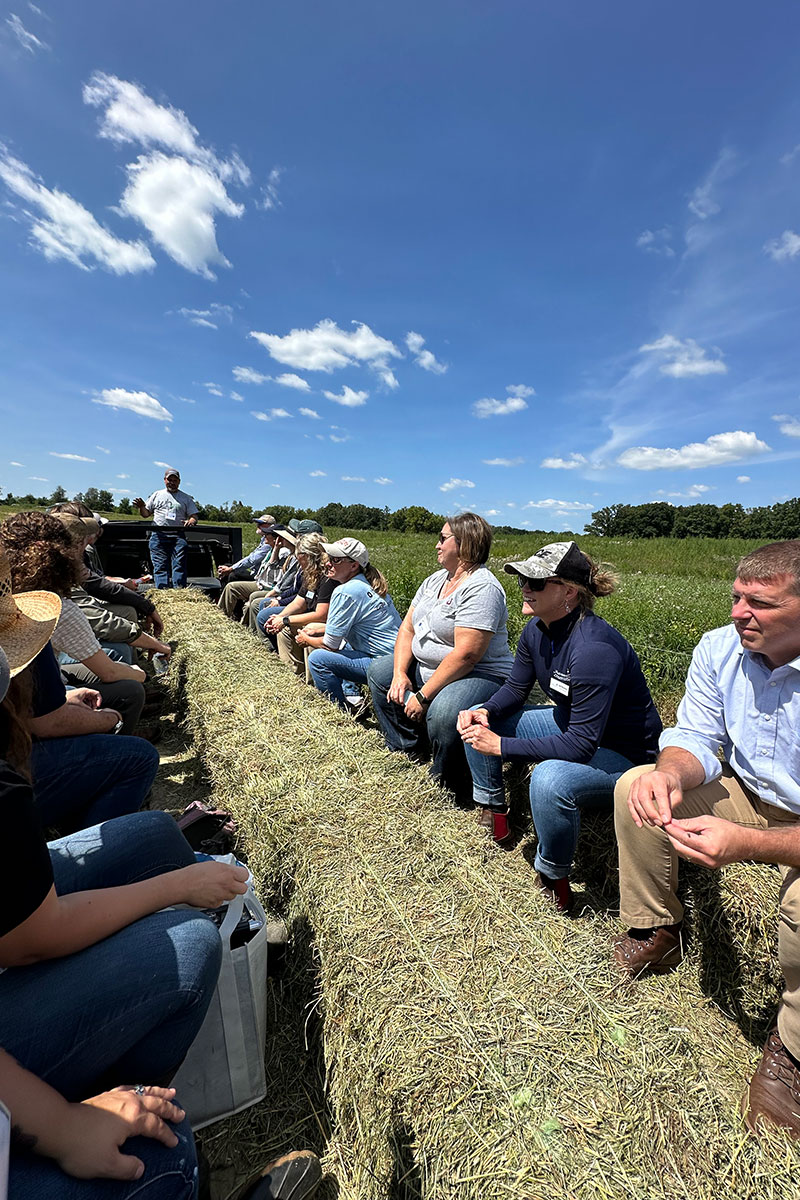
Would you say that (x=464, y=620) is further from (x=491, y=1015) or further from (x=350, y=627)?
(x=491, y=1015)

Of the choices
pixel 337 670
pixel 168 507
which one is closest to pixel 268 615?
pixel 337 670

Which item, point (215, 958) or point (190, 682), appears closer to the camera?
point (215, 958)

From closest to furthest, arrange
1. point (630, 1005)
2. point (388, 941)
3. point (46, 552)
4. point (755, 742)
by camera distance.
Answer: point (630, 1005) → point (388, 941) → point (755, 742) → point (46, 552)

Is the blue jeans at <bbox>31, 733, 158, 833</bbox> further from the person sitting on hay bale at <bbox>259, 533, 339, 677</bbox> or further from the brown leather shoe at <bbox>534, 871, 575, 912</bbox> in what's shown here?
the person sitting on hay bale at <bbox>259, 533, 339, 677</bbox>

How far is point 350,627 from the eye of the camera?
4293 mm

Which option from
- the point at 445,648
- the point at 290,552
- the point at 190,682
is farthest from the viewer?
the point at 290,552

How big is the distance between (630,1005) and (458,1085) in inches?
23.2

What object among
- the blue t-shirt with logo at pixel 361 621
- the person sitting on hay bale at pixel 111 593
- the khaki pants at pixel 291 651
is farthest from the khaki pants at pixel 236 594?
the blue t-shirt with logo at pixel 361 621

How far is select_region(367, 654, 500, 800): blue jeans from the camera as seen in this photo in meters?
3.04

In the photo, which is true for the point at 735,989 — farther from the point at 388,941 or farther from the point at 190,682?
the point at 190,682

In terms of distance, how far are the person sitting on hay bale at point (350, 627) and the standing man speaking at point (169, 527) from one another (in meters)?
4.46

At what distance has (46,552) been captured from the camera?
2570 mm

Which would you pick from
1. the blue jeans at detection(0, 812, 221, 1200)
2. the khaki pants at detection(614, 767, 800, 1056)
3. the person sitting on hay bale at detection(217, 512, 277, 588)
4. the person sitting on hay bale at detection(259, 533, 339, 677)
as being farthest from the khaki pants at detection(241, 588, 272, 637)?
the blue jeans at detection(0, 812, 221, 1200)

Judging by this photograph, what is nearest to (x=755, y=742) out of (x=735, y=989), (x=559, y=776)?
(x=559, y=776)
